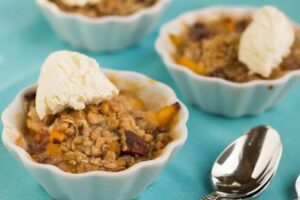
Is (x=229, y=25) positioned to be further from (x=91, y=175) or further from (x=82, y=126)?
(x=91, y=175)

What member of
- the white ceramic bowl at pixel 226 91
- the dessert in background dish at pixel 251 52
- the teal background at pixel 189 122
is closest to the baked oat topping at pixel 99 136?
the teal background at pixel 189 122

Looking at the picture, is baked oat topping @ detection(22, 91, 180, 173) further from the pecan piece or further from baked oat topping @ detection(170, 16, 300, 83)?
baked oat topping @ detection(170, 16, 300, 83)

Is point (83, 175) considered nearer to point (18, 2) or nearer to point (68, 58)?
point (68, 58)

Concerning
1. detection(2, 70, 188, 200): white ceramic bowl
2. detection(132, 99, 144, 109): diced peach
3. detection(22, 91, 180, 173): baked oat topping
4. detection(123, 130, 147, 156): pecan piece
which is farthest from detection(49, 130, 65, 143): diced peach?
detection(132, 99, 144, 109): diced peach

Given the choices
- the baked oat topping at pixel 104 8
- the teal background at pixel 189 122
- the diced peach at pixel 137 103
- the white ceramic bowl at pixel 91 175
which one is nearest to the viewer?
the white ceramic bowl at pixel 91 175

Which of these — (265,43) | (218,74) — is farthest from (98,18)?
(265,43)

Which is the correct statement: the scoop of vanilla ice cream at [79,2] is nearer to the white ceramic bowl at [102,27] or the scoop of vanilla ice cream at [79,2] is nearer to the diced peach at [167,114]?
the white ceramic bowl at [102,27]

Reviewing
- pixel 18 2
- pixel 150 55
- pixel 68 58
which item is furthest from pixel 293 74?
pixel 18 2
